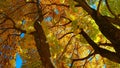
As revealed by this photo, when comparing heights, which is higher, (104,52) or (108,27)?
(108,27)

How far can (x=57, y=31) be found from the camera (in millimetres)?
14477

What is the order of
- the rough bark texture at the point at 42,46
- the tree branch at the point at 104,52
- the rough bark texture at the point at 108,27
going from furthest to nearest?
the tree branch at the point at 104,52 < the rough bark texture at the point at 108,27 < the rough bark texture at the point at 42,46

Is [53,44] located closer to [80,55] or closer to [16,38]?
[16,38]

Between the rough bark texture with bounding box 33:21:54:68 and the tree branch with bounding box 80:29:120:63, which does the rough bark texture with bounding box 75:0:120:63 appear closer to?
the tree branch with bounding box 80:29:120:63

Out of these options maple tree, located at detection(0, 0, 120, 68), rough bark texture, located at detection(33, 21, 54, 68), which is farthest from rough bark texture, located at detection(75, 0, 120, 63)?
rough bark texture, located at detection(33, 21, 54, 68)

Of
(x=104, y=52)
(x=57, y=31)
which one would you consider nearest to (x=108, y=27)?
(x=104, y=52)

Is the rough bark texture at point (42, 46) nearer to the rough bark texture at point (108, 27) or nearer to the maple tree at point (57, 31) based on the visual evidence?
the maple tree at point (57, 31)

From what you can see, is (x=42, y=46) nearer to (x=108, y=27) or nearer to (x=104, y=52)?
(x=104, y=52)

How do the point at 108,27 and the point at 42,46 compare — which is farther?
the point at 42,46

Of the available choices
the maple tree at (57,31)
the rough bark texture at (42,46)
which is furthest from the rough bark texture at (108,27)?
the rough bark texture at (42,46)

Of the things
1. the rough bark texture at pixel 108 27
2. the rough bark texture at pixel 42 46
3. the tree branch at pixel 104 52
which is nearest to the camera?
the rough bark texture at pixel 42 46

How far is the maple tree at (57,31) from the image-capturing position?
10500 millimetres

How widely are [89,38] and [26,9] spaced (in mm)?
3185

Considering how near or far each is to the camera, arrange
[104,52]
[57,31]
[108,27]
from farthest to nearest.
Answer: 1. [57,31]
2. [104,52]
3. [108,27]
